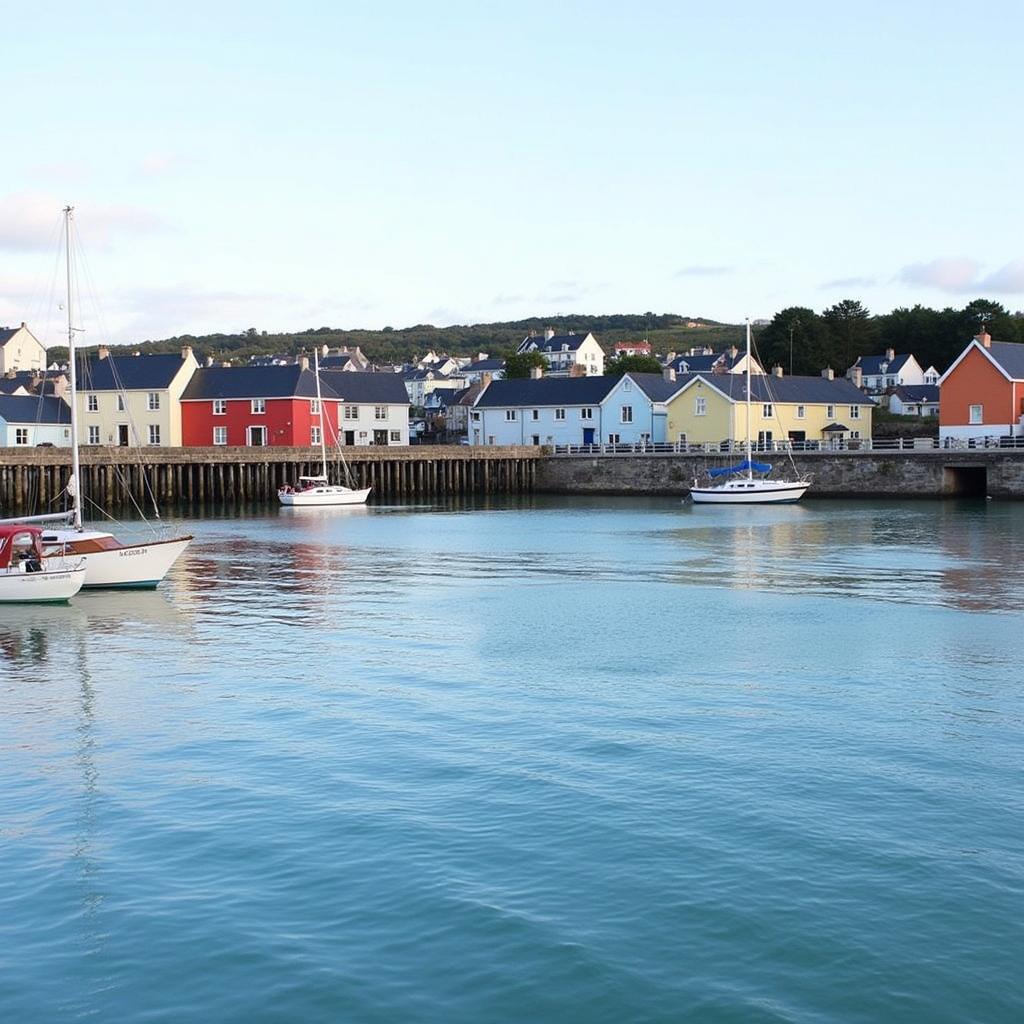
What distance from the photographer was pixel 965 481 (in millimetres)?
81688

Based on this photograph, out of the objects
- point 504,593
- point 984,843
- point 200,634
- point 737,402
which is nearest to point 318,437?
point 737,402

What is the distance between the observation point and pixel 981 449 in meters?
79.0

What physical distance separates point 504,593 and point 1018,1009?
88.1 ft

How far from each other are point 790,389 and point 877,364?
187 ft

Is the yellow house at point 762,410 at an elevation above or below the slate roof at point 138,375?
below

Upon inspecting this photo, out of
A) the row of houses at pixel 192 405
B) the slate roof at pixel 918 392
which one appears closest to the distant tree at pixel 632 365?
the slate roof at pixel 918 392

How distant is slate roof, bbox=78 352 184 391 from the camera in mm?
97062

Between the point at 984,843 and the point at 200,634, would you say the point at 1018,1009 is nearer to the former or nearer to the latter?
the point at 984,843

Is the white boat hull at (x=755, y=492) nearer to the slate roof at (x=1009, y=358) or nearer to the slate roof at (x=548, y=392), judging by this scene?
the slate roof at (x=1009, y=358)

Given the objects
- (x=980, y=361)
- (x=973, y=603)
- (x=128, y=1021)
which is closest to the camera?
(x=128, y=1021)

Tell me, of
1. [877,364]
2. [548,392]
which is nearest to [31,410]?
[548,392]

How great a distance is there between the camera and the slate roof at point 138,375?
97.1 meters

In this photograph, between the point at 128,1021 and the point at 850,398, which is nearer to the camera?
the point at 128,1021

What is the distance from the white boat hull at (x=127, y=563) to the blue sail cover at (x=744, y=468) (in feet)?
169
